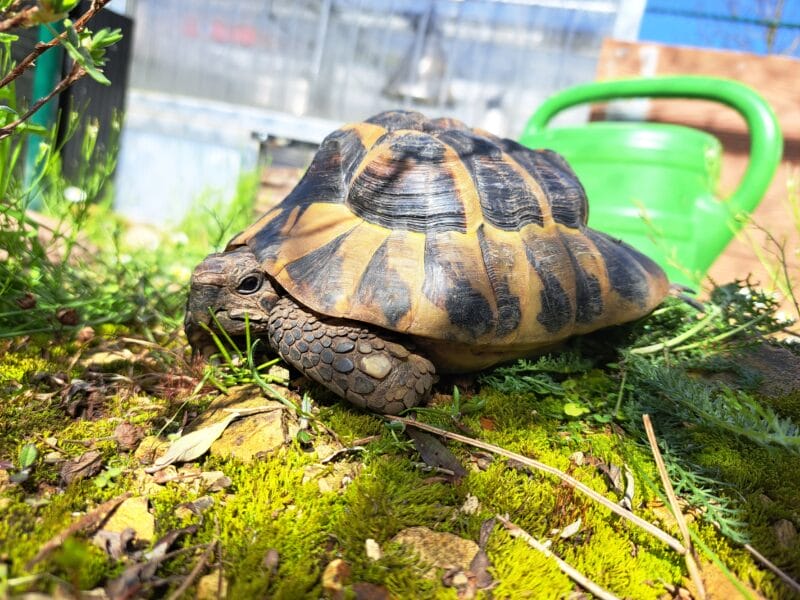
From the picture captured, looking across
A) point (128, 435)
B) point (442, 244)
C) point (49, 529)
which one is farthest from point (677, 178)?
point (49, 529)

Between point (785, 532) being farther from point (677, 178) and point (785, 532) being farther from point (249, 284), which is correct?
point (677, 178)

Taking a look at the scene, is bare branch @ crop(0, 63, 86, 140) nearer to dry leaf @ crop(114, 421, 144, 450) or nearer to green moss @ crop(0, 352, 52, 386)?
green moss @ crop(0, 352, 52, 386)

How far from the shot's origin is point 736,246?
15.8ft

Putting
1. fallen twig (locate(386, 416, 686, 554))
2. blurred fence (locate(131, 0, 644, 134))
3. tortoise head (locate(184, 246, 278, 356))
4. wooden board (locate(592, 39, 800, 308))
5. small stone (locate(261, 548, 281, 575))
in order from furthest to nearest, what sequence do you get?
blurred fence (locate(131, 0, 644, 134)) < wooden board (locate(592, 39, 800, 308)) < tortoise head (locate(184, 246, 278, 356)) < fallen twig (locate(386, 416, 686, 554)) < small stone (locate(261, 548, 281, 575))

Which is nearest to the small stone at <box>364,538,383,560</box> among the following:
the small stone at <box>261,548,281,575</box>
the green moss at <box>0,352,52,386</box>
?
the small stone at <box>261,548,281,575</box>

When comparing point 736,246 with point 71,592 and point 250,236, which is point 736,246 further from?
point 71,592

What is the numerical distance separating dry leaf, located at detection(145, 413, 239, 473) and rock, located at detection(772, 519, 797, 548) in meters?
1.49

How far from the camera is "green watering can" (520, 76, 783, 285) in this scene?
3.19 meters

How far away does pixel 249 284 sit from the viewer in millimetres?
1706

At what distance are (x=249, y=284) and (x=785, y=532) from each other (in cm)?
167

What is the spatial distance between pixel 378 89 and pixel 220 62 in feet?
6.12

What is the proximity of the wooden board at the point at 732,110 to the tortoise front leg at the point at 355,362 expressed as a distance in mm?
4268

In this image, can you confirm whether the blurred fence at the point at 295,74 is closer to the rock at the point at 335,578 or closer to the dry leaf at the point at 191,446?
the dry leaf at the point at 191,446

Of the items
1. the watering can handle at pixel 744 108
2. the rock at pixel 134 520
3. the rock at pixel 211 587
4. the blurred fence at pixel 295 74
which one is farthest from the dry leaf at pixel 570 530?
the blurred fence at pixel 295 74
